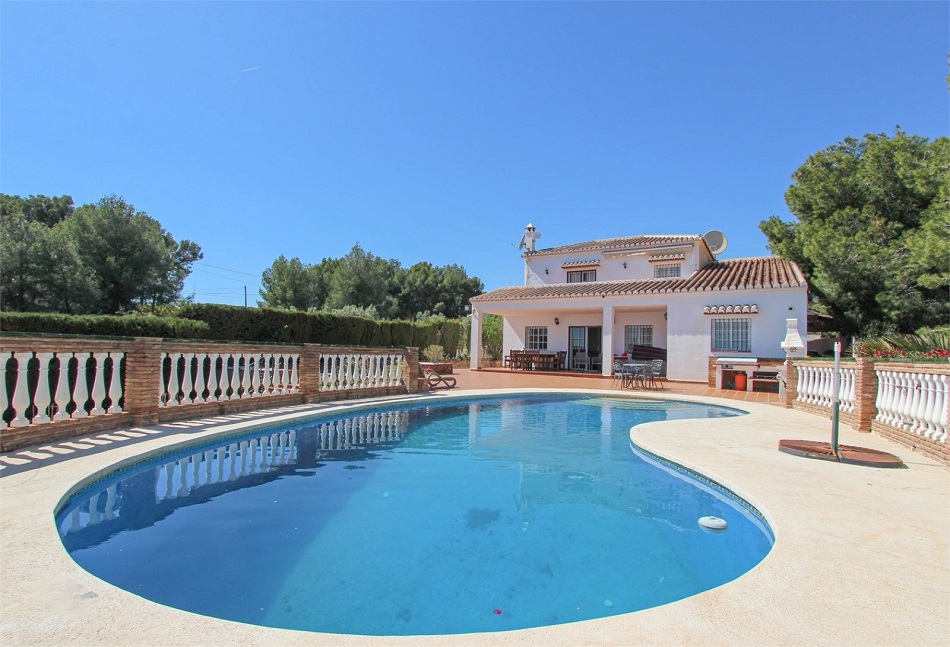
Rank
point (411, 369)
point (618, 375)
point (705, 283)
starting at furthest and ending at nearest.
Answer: point (705, 283) < point (618, 375) < point (411, 369)

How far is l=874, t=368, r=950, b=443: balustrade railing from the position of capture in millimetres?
6215

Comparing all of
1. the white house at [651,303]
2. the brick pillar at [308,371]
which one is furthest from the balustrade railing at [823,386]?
the brick pillar at [308,371]

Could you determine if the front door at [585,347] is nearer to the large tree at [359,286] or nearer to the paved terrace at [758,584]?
the large tree at [359,286]

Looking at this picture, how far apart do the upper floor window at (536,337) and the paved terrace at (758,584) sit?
22.1 m

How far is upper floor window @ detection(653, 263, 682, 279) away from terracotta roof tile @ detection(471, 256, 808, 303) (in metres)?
0.80

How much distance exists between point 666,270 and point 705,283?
3.66 meters

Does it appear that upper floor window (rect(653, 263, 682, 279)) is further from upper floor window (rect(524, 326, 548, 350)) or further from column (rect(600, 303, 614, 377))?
upper floor window (rect(524, 326, 548, 350))

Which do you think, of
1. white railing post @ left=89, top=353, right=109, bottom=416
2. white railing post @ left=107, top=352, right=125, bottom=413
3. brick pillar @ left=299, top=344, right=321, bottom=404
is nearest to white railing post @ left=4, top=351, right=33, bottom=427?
white railing post @ left=89, top=353, right=109, bottom=416

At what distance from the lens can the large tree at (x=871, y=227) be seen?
61.5 feet

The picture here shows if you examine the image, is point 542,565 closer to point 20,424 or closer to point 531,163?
point 20,424

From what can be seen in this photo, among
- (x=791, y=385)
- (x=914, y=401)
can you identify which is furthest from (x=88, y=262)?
(x=914, y=401)

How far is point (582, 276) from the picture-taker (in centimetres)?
2761

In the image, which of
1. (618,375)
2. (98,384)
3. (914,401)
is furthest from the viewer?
(618,375)

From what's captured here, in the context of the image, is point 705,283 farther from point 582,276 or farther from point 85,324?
point 85,324
